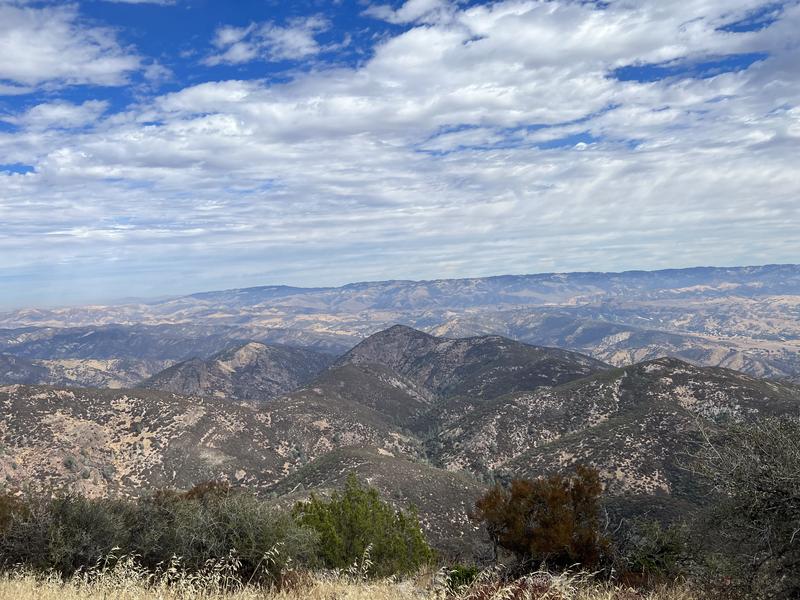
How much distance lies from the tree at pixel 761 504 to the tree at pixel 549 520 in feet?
42.9

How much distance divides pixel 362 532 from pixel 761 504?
21262 mm

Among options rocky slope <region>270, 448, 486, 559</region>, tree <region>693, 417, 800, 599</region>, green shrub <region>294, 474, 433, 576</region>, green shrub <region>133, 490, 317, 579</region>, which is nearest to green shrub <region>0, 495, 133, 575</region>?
green shrub <region>133, 490, 317, 579</region>

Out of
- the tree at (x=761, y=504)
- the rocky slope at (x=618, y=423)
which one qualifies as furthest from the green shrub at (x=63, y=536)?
the rocky slope at (x=618, y=423)

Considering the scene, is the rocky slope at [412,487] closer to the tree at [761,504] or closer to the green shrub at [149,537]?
the green shrub at [149,537]

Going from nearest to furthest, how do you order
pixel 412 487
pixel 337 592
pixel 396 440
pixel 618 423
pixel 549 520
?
pixel 337 592
pixel 549 520
pixel 412 487
pixel 618 423
pixel 396 440

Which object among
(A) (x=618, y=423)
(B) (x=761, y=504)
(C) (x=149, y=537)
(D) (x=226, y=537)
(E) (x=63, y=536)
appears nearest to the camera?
(B) (x=761, y=504)

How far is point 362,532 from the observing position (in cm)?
2662

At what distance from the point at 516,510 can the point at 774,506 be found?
17449 mm

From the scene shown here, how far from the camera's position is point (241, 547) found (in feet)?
47.6

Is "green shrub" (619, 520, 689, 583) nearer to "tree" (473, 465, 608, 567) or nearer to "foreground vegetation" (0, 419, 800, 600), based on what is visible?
"foreground vegetation" (0, 419, 800, 600)

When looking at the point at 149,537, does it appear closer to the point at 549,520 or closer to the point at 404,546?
the point at 404,546

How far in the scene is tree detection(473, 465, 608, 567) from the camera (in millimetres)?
22469

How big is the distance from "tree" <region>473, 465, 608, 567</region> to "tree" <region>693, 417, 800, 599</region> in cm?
1307

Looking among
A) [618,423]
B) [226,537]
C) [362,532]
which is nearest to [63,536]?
[226,537]
